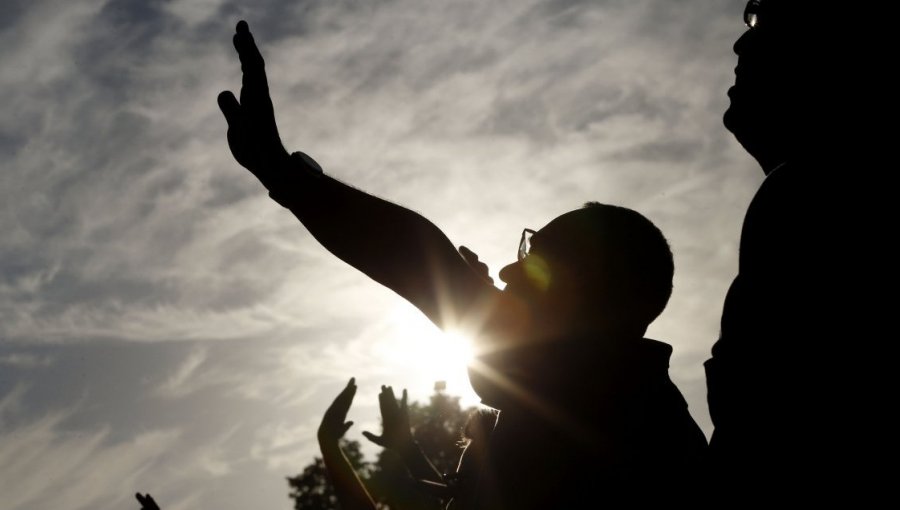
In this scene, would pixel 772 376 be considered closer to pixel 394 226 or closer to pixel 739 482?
pixel 739 482

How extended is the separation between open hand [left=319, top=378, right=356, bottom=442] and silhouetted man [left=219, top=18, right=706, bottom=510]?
11.3ft

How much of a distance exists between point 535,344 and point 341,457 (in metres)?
3.46

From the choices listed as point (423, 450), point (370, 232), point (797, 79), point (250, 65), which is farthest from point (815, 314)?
point (423, 450)

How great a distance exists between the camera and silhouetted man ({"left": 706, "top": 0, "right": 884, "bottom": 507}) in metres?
1.15

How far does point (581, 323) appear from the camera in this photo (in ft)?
6.51

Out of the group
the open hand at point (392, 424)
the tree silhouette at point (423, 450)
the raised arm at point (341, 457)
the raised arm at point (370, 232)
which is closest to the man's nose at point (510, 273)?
the raised arm at point (370, 232)

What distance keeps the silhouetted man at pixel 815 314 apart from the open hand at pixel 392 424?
18.6ft

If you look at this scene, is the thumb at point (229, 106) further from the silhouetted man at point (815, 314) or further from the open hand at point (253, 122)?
the silhouetted man at point (815, 314)

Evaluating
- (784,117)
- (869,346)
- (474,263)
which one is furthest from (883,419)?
(474,263)

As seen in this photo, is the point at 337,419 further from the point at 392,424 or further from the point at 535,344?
the point at 535,344

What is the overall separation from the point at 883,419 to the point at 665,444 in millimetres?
826

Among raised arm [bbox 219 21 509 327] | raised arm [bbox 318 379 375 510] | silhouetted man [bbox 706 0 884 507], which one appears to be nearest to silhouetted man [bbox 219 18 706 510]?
raised arm [bbox 219 21 509 327]

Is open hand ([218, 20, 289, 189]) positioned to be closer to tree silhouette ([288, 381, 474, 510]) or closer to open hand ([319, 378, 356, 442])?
open hand ([319, 378, 356, 442])

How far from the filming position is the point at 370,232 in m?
1.77
